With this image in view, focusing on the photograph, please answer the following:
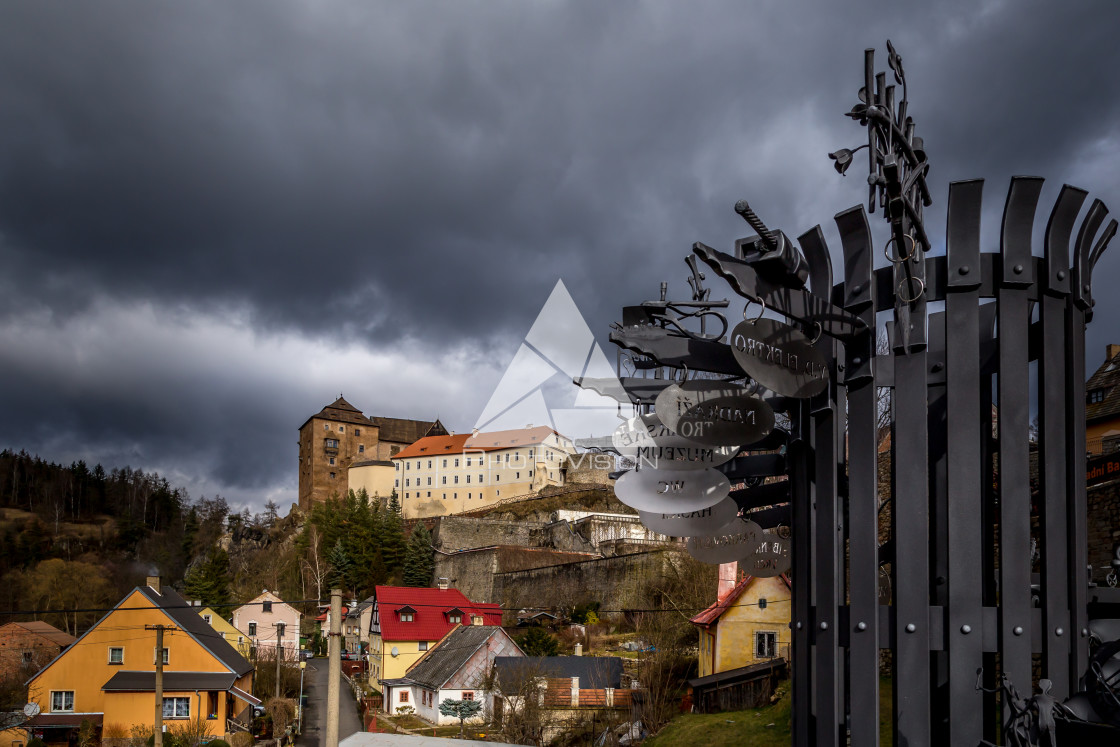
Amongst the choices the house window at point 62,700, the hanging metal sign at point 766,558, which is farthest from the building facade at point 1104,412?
the house window at point 62,700

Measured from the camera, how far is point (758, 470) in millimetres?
4781

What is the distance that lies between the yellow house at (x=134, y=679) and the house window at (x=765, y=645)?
18.7 meters

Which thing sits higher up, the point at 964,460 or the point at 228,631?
the point at 964,460

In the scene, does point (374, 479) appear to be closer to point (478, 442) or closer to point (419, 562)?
point (478, 442)

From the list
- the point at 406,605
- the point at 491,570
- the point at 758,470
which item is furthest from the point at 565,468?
the point at 758,470

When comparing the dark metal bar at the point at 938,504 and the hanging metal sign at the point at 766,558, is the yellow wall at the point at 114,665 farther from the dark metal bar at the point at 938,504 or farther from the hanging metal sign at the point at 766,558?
the dark metal bar at the point at 938,504

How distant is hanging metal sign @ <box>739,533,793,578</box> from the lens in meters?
5.65

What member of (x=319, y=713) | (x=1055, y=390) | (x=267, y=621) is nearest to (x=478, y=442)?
(x=267, y=621)

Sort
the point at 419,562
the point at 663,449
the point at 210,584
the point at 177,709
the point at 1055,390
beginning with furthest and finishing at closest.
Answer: the point at 419,562 < the point at 210,584 < the point at 177,709 < the point at 663,449 < the point at 1055,390

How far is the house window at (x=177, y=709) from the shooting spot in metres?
29.4

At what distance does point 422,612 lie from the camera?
3909 cm

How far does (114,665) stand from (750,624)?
2312cm

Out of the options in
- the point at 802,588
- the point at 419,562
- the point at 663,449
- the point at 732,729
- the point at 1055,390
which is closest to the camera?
the point at 1055,390

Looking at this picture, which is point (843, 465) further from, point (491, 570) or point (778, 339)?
point (491, 570)
